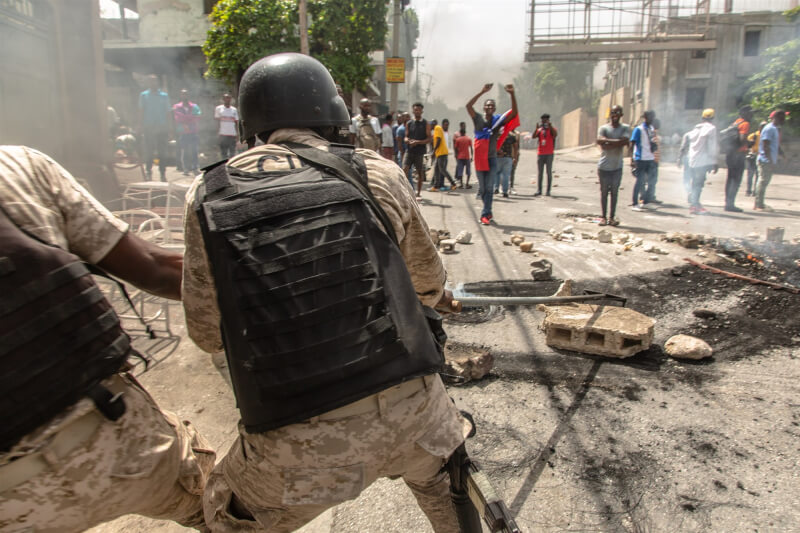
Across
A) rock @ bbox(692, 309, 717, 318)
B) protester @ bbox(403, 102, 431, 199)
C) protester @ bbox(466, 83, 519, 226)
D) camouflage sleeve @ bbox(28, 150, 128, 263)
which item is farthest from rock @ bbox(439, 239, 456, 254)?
camouflage sleeve @ bbox(28, 150, 128, 263)

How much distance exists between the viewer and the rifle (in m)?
1.33

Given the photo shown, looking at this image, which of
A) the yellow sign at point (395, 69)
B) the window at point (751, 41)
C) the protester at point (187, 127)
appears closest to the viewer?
the protester at point (187, 127)

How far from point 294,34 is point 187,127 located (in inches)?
157

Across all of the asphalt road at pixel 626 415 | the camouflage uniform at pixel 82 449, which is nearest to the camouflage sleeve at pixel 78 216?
the camouflage uniform at pixel 82 449

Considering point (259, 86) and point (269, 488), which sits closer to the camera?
point (269, 488)

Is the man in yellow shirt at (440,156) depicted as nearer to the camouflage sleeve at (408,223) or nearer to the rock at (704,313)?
the rock at (704,313)

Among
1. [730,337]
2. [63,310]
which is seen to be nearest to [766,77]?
[730,337]

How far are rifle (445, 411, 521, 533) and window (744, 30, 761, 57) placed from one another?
31.6m

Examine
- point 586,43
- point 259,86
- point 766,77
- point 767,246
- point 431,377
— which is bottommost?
point 767,246

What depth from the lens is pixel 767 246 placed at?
6391 millimetres

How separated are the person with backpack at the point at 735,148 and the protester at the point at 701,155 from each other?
197 millimetres

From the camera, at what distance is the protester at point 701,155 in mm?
9062

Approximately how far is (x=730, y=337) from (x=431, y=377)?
3.45 meters

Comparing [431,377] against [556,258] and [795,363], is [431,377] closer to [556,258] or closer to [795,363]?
[795,363]
